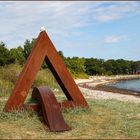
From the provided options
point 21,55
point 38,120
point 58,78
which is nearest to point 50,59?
point 58,78

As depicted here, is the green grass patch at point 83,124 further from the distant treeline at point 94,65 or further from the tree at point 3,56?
the distant treeline at point 94,65

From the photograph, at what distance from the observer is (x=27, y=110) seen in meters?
10.3

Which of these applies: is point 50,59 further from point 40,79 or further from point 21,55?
point 21,55

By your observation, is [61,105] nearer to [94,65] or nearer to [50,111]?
[50,111]

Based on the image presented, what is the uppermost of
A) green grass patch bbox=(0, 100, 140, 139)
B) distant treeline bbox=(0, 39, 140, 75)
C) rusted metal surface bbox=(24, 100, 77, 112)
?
distant treeline bbox=(0, 39, 140, 75)

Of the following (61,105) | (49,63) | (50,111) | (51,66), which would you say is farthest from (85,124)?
(49,63)

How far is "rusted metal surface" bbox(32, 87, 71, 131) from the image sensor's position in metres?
8.89

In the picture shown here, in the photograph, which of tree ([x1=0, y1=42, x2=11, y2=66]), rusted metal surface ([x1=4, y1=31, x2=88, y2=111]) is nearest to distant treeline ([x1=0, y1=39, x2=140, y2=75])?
tree ([x1=0, y1=42, x2=11, y2=66])

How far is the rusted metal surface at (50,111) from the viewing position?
8891 mm

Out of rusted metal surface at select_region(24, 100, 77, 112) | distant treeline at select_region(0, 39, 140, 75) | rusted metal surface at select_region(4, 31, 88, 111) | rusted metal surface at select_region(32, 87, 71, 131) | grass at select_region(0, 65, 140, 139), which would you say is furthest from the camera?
distant treeline at select_region(0, 39, 140, 75)

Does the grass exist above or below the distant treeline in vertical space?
below

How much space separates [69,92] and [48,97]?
1.15m

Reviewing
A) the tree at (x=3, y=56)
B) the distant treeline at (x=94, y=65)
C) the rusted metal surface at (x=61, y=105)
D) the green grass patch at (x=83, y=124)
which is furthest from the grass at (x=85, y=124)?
the distant treeline at (x=94, y=65)

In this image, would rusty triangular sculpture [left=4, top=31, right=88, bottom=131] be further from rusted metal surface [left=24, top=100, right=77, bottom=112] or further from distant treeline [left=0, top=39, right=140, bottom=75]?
distant treeline [left=0, top=39, right=140, bottom=75]
